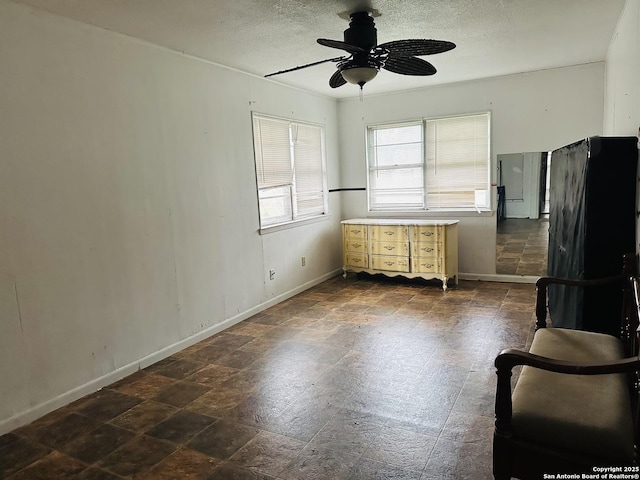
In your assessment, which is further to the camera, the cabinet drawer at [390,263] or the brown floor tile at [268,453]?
the cabinet drawer at [390,263]

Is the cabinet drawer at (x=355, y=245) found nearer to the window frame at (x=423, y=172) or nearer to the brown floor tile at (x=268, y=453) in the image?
the window frame at (x=423, y=172)

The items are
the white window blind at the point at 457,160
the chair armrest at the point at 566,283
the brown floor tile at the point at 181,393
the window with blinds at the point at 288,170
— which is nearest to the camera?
the chair armrest at the point at 566,283

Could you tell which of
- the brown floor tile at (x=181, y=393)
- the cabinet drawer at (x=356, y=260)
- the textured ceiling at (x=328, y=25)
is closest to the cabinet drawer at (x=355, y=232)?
the cabinet drawer at (x=356, y=260)

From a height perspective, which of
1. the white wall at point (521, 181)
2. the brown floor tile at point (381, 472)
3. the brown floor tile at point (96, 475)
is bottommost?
the brown floor tile at point (96, 475)

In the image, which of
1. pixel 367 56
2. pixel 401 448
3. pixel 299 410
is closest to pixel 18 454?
pixel 299 410

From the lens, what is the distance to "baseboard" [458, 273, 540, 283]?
528 cm

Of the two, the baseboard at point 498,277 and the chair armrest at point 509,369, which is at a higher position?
the chair armrest at point 509,369

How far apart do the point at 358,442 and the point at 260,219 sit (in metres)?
2.83

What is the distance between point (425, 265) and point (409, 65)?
113 inches

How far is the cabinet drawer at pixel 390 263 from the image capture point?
543cm

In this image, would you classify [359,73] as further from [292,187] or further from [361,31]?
[292,187]

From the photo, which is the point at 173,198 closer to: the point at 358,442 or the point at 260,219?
the point at 260,219

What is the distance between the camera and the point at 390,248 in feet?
18.0

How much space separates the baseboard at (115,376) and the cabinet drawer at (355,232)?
147 cm
